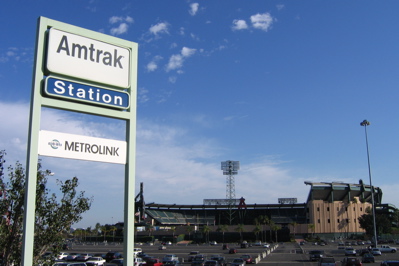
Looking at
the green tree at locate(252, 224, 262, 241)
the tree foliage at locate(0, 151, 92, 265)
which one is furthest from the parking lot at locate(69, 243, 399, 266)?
the green tree at locate(252, 224, 262, 241)

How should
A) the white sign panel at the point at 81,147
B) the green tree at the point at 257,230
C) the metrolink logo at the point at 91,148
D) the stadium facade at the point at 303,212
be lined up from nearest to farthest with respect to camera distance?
1. the white sign panel at the point at 81,147
2. the metrolink logo at the point at 91,148
3. the green tree at the point at 257,230
4. the stadium facade at the point at 303,212

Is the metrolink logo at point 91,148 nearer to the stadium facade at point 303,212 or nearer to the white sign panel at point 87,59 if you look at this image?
the white sign panel at point 87,59

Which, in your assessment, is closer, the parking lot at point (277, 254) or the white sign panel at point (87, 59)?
the white sign panel at point (87, 59)

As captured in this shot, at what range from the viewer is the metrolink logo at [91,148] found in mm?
7395

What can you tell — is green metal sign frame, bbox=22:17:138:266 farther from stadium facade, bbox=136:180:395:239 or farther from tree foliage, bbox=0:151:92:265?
stadium facade, bbox=136:180:395:239

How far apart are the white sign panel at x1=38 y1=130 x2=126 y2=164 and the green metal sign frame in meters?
0.15

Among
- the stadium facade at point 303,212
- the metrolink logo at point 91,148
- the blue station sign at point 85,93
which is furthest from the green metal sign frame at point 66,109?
the stadium facade at point 303,212

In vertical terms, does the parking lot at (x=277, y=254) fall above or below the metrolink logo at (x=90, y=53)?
below

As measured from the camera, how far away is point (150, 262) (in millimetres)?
41500

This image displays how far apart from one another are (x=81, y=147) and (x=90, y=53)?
2.02 meters

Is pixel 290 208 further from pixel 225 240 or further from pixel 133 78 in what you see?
pixel 133 78

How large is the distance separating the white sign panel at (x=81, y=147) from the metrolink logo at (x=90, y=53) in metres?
1.69

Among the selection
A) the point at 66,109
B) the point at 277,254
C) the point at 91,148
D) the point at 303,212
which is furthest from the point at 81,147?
the point at 303,212

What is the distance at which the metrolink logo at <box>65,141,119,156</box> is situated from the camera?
7395 mm
